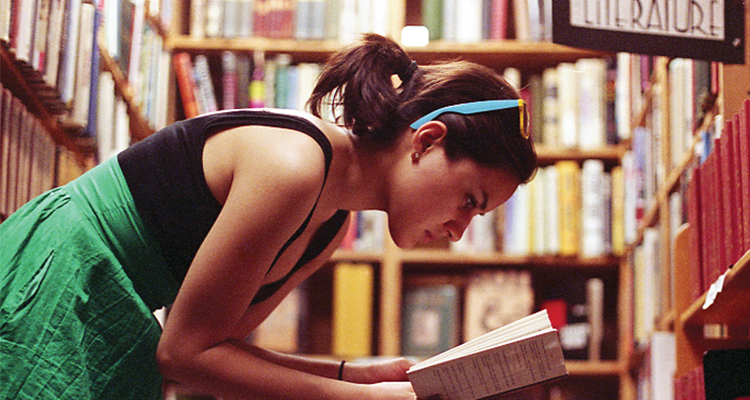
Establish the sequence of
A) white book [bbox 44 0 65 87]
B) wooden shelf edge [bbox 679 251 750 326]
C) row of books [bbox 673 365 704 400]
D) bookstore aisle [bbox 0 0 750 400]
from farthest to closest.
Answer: bookstore aisle [bbox 0 0 750 400]
white book [bbox 44 0 65 87]
row of books [bbox 673 365 704 400]
wooden shelf edge [bbox 679 251 750 326]

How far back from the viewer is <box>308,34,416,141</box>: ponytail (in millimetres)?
1139

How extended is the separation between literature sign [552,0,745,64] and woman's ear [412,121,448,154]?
447 mm

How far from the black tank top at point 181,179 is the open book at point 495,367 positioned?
241mm

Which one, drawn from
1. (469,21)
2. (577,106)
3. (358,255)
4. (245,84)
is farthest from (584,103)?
(245,84)

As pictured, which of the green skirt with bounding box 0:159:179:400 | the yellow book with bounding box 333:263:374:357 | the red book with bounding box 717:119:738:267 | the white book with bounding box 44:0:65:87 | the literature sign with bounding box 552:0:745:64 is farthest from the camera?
the yellow book with bounding box 333:263:374:357

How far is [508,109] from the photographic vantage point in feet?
3.79

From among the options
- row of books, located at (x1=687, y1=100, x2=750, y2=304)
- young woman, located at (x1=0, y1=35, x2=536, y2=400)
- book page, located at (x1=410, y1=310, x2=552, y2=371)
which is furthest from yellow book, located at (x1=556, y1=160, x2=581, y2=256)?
book page, located at (x1=410, y1=310, x2=552, y2=371)

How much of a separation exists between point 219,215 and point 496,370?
37 cm

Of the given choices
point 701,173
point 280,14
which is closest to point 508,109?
point 701,173

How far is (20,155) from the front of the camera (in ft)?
4.92

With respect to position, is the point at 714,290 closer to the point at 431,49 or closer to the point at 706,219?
the point at 706,219

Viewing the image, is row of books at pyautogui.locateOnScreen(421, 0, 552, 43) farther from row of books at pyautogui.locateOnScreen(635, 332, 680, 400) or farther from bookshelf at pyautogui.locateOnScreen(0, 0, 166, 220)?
row of books at pyautogui.locateOnScreen(635, 332, 680, 400)

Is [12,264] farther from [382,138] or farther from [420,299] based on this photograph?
[420,299]

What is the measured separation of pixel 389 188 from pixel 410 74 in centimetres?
17
